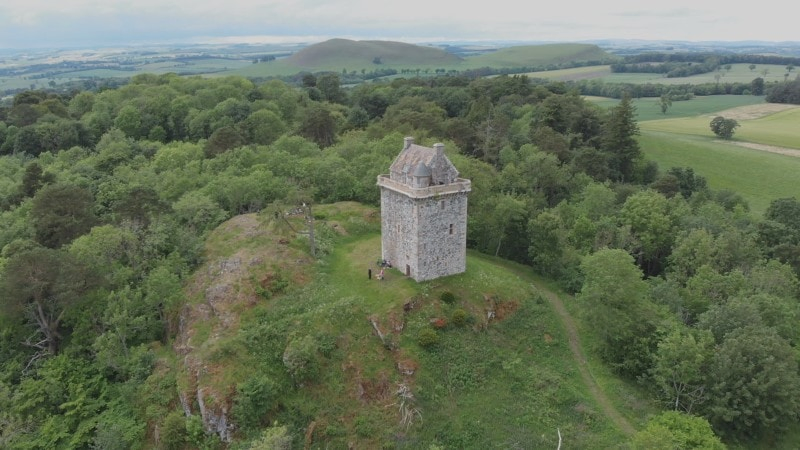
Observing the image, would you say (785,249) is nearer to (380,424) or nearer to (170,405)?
(380,424)

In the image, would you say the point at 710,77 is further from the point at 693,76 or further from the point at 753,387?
the point at 753,387

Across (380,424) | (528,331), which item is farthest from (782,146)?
(380,424)

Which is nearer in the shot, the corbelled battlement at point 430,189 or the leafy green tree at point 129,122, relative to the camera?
the corbelled battlement at point 430,189

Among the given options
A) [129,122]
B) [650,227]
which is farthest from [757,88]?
[129,122]

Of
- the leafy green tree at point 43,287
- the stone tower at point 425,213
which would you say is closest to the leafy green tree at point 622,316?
the stone tower at point 425,213

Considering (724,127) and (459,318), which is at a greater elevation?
(724,127)

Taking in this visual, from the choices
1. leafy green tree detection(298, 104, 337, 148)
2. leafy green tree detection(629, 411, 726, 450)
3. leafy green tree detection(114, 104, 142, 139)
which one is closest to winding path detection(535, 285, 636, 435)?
leafy green tree detection(629, 411, 726, 450)

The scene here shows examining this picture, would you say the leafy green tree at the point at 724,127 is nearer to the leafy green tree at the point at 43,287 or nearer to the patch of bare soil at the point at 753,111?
the patch of bare soil at the point at 753,111
